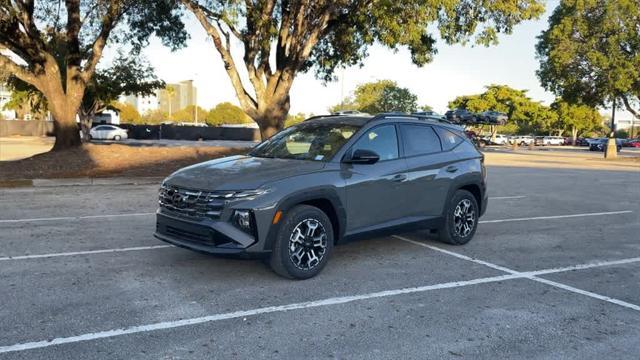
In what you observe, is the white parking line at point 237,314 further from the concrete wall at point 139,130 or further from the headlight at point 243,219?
the concrete wall at point 139,130

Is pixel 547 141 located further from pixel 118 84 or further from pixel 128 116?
pixel 128 116

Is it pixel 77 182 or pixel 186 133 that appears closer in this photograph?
pixel 77 182

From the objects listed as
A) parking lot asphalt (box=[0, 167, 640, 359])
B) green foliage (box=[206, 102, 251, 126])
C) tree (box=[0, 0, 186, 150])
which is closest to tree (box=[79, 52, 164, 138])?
tree (box=[0, 0, 186, 150])

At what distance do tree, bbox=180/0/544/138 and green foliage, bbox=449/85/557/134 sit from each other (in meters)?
60.5

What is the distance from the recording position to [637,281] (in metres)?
6.01

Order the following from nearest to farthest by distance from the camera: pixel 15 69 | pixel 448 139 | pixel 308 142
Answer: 1. pixel 308 142
2. pixel 448 139
3. pixel 15 69

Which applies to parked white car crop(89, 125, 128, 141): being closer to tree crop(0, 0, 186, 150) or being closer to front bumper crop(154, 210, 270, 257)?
tree crop(0, 0, 186, 150)

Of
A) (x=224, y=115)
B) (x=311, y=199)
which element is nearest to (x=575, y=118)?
(x=311, y=199)

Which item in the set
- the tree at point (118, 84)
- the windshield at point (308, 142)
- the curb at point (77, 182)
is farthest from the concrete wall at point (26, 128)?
the windshield at point (308, 142)

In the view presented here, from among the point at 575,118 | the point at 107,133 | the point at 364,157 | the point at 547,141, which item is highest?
the point at 575,118

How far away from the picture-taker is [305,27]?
→ 1711 centimetres

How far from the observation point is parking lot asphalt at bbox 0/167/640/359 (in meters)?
4.05

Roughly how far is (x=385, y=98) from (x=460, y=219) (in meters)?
74.3

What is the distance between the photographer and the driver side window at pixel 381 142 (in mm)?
6211
